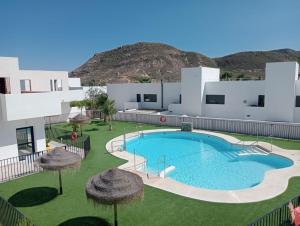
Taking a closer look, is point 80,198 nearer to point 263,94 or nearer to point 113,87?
point 263,94

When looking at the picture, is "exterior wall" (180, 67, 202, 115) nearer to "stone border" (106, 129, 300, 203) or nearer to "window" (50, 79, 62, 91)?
"stone border" (106, 129, 300, 203)

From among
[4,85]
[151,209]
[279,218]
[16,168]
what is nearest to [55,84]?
[4,85]

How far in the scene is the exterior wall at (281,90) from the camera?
74.4 feet

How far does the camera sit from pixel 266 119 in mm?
24422

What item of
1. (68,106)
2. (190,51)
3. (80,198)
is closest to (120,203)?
(80,198)

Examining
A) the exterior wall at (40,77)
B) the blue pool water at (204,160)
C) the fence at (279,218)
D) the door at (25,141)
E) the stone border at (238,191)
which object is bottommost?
the blue pool water at (204,160)

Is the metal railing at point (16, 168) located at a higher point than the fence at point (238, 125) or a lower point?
lower

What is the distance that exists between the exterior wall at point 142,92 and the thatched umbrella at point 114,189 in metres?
26.5

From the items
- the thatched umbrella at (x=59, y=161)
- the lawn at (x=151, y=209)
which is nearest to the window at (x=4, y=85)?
the lawn at (x=151, y=209)

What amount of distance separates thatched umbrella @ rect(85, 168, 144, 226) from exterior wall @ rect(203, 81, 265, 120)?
20.5 metres

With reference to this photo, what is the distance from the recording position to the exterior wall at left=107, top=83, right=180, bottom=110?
1348 inches

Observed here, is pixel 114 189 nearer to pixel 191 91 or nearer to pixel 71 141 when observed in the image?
pixel 71 141

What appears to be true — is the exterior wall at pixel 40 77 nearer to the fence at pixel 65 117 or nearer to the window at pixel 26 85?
the window at pixel 26 85

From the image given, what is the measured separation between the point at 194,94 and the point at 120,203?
23051 millimetres
